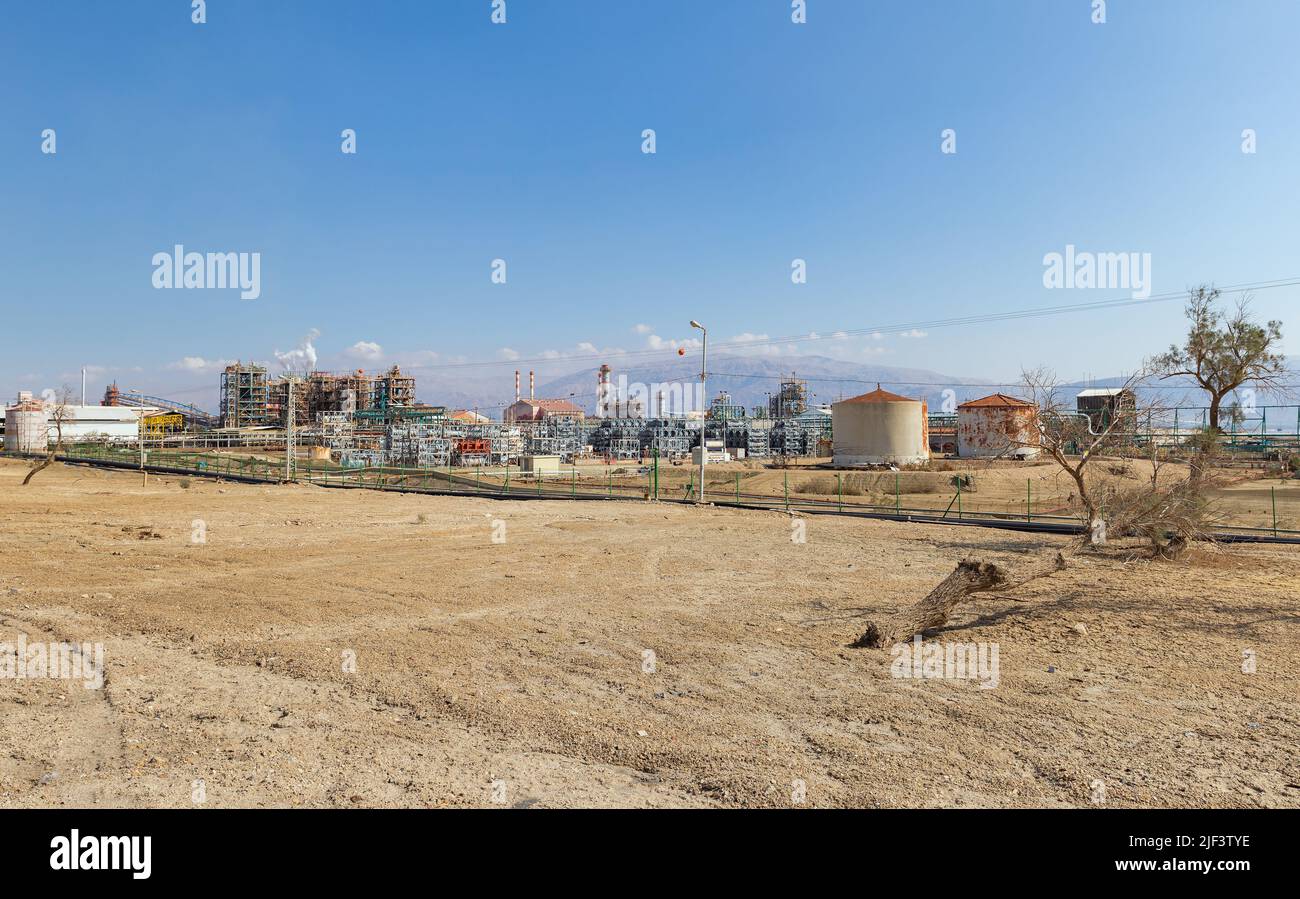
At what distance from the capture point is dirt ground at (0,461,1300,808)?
5.92 meters

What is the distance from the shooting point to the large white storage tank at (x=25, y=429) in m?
94.1

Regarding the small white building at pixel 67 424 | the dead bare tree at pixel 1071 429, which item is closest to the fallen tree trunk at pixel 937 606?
the dead bare tree at pixel 1071 429

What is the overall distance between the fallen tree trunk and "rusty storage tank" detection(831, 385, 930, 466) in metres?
54.6

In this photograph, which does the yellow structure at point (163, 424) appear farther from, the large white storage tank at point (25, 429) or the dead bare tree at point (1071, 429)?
the dead bare tree at point (1071, 429)

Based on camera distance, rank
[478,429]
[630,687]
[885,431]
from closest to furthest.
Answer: [630,687] → [885,431] → [478,429]

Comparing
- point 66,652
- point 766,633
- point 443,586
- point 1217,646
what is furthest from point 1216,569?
point 66,652

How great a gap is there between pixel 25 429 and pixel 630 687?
371 feet

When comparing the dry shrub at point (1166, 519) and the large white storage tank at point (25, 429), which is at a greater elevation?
the large white storage tank at point (25, 429)

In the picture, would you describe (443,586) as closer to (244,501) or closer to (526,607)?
(526,607)

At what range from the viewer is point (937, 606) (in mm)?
10773

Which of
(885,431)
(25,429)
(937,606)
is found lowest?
(937,606)

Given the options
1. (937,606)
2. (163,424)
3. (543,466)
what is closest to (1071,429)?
(937,606)

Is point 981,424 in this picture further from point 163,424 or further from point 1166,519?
point 163,424

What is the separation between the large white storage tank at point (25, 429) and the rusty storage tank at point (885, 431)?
91.0 metres
